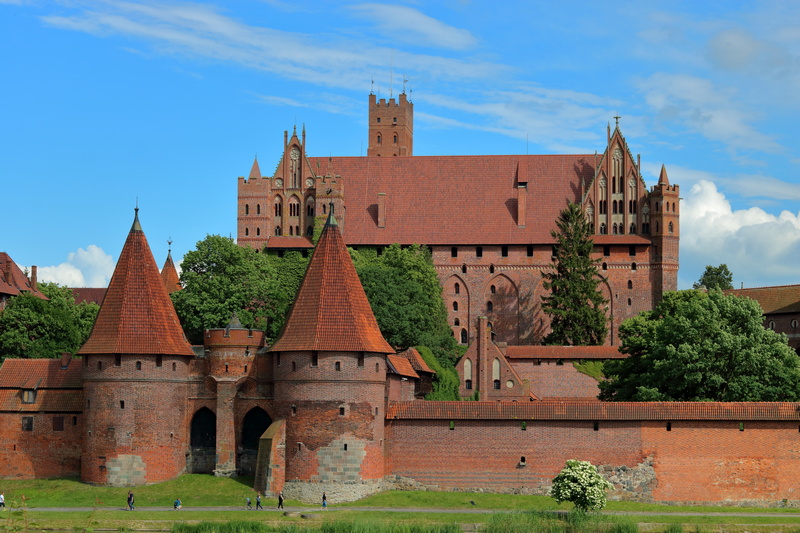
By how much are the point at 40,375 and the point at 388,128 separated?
191 feet

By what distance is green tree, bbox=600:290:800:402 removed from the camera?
51.3m

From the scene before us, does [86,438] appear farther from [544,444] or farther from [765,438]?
[765,438]

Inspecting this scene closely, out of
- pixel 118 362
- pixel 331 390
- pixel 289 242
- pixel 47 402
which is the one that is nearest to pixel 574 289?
pixel 289 242

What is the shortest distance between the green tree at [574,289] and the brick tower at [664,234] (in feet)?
12.7

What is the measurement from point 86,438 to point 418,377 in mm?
15214

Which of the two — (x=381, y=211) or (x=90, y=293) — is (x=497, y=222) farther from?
(x=90, y=293)

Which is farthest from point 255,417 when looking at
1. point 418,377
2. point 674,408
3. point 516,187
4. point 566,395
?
point 516,187

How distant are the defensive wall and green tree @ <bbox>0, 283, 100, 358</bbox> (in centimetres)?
2375

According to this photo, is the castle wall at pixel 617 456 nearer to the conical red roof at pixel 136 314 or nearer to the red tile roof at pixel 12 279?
the conical red roof at pixel 136 314

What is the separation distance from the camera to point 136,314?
50.2 meters

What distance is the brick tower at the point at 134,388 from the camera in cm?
4869

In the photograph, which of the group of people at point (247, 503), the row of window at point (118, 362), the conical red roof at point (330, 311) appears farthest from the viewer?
the row of window at point (118, 362)

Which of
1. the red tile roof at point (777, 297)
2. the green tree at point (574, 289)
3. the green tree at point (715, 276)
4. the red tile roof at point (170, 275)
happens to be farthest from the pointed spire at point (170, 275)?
the green tree at point (715, 276)

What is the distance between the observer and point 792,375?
169 ft
